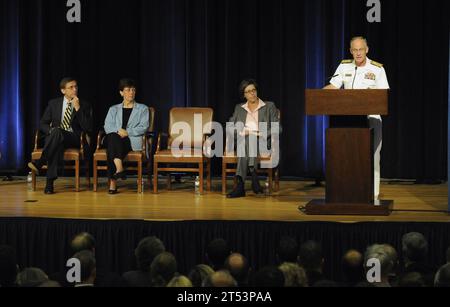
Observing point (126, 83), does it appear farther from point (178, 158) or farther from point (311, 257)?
point (311, 257)

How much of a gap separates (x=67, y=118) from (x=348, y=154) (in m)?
2.98

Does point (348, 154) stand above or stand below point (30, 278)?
above

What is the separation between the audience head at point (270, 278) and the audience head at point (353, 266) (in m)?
0.57

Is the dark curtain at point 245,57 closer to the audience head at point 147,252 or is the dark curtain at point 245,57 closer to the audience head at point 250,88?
A: the audience head at point 250,88

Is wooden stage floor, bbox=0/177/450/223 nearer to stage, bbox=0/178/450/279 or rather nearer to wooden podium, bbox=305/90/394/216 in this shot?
stage, bbox=0/178/450/279

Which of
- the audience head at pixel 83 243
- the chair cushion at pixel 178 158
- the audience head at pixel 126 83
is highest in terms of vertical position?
the audience head at pixel 126 83

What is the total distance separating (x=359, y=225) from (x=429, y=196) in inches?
72.3

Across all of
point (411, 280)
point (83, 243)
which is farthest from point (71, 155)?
point (411, 280)

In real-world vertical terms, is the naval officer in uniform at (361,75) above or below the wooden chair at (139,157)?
above

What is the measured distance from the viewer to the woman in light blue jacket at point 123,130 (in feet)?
24.6

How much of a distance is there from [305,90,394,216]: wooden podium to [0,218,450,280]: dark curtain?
40cm

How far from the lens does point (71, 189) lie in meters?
7.92

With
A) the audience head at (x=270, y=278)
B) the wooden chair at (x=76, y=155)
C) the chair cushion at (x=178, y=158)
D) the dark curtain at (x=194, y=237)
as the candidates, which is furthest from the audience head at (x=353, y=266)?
the wooden chair at (x=76, y=155)

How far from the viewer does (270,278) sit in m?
3.69
